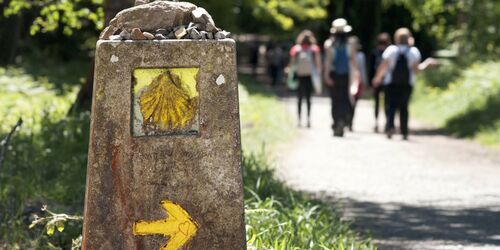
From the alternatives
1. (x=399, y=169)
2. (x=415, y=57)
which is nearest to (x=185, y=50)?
(x=399, y=169)

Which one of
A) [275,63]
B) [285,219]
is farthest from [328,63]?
[275,63]

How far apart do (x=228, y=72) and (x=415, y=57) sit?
13.1 metres

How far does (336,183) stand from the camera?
43.3 feet

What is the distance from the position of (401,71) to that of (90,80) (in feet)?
19.9

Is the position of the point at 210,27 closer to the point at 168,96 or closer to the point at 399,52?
the point at 168,96

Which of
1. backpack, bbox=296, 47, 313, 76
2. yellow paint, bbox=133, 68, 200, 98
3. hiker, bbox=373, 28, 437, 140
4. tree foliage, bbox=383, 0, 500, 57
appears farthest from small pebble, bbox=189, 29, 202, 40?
tree foliage, bbox=383, 0, 500, 57

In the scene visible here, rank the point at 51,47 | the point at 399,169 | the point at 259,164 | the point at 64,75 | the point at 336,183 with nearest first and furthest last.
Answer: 1. the point at 259,164
2. the point at 336,183
3. the point at 399,169
4. the point at 64,75
5. the point at 51,47

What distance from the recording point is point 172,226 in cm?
606

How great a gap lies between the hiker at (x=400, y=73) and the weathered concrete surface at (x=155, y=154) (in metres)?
13.0

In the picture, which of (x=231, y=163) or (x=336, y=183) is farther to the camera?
(x=336, y=183)

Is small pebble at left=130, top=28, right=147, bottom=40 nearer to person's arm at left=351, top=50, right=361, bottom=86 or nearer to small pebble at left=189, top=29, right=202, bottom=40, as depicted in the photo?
small pebble at left=189, top=29, right=202, bottom=40

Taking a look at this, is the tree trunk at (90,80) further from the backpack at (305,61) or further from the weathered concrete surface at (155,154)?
the weathered concrete surface at (155,154)

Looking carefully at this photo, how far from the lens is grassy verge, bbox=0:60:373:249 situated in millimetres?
8305

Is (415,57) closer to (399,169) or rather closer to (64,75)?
(399,169)
